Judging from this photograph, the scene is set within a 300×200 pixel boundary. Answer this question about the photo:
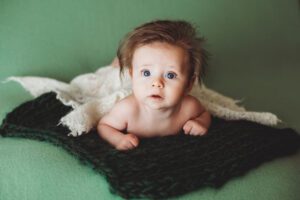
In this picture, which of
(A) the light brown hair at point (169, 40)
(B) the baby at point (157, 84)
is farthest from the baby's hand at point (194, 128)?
(A) the light brown hair at point (169, 40)

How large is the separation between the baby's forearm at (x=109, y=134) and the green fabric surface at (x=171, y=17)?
0.48 feet

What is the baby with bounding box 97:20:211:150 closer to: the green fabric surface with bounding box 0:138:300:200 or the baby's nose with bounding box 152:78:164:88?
the baby's nose with bounding box 152:78:164:88

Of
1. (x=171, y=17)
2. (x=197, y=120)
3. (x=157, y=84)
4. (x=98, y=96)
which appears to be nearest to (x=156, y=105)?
(x=157, y=84)

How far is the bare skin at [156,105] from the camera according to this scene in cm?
102

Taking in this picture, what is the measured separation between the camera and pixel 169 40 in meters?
1.02

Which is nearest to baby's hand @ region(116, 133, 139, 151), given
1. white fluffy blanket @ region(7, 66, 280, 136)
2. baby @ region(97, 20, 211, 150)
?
baby @ region(97, 20, 211, 150)

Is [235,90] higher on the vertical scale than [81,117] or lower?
lower

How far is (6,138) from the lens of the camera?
106 cm

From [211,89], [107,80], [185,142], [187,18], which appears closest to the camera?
[185,142]

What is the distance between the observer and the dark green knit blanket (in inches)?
34.9

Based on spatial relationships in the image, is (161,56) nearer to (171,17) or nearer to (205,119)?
(205,119)

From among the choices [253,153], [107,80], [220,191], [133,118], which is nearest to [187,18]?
[107,80]

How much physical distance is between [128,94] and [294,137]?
0.44 meters

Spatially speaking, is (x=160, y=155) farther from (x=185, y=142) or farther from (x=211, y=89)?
(x=211, y=89)
